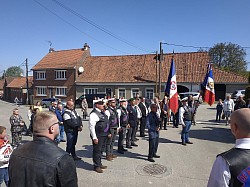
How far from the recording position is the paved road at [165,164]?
4.85 meters

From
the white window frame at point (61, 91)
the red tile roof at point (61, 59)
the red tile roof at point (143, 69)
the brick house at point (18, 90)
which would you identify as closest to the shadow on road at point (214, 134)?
the red tile roof at point (143, 69)

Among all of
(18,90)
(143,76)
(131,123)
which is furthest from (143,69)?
(18,90)

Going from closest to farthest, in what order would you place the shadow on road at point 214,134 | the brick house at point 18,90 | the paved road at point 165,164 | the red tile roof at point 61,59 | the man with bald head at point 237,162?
the man with bald head at point 237,162, the paved road at point 165,164, the shadow on road at point 214,134, the red tile roof at point 61,59, the brick house at point 18,90

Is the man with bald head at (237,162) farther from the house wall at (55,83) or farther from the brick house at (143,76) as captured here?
the house wall at (55,83)

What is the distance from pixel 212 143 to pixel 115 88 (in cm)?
1997

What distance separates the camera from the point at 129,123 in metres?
7.65

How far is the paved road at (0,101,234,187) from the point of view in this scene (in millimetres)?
4848

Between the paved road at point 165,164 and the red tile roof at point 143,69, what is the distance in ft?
A: 54.9

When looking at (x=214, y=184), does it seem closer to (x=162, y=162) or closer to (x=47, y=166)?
(x=47, y=166)

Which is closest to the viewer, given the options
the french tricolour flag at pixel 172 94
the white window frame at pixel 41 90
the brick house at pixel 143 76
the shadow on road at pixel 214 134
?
the french tricolour flag at pixel 172 94

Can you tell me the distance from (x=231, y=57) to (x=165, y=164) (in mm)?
49666

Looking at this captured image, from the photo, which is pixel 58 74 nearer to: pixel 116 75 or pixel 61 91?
pixel 61 91

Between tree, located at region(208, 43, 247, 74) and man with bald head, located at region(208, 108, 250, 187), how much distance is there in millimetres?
49499

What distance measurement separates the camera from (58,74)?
31.0 metres
